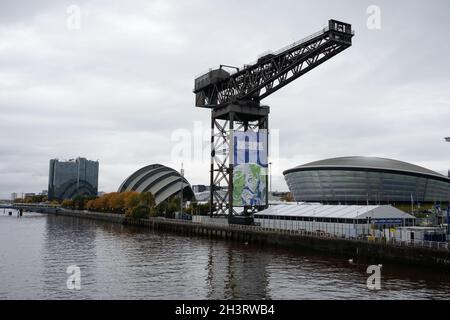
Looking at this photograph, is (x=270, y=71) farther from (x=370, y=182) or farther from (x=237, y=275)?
(x=370, y=182)

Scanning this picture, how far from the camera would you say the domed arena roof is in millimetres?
165000

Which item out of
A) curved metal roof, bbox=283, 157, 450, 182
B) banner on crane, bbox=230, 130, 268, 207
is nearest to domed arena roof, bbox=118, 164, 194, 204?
curved metal roof, bbox=283, 157, 450, 182

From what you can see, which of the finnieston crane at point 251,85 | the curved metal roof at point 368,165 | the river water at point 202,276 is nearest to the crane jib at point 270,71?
the finnieston crane at point 251,85

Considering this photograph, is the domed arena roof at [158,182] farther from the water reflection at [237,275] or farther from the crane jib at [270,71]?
the water reflection at [237,275]

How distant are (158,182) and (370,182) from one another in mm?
83768

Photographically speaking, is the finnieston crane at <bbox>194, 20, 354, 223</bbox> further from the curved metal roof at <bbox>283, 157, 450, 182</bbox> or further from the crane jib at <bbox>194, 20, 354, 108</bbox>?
the curved metal roof at <bbox>283, 157, 450, 182</bbox>

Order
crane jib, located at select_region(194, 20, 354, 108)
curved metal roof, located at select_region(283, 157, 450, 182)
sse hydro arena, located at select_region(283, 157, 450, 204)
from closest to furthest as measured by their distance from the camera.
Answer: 1. crane jib, located at select_region(194, 20, 354, 108)
2. curved metal roof, located at select_region(283, 157, 450, 182)
3. sse hydro arena, located at select_region(283, 157, 450, 204)

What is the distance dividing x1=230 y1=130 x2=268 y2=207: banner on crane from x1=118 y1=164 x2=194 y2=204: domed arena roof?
292 ft

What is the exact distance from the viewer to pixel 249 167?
244 ft

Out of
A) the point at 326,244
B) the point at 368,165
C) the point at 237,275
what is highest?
the point at 368,165

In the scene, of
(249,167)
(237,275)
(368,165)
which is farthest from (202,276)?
(368,165)

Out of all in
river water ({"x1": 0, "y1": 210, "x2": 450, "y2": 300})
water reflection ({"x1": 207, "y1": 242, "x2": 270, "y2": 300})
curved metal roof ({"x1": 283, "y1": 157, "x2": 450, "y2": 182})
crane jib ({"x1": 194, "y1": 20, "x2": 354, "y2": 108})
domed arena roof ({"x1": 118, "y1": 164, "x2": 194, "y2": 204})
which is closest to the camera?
river water ({"x1": 0, "y1": 210, "x2": 450, "y2": 300})
